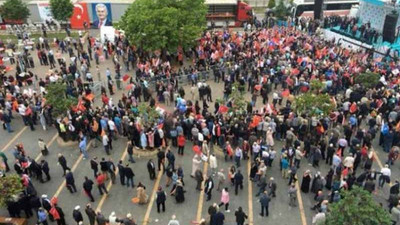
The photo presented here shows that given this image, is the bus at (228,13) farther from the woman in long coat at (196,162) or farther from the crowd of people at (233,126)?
the woman in long coat at (196,162)

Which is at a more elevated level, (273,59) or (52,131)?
(273,59)

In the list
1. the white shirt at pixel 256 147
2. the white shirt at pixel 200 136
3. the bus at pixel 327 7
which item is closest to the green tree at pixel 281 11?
the bus at pixel 327 7

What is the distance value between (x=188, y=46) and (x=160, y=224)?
1705cm

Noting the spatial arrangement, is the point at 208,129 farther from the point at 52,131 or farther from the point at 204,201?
the point at 52,131

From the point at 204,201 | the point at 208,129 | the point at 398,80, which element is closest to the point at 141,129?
the point at 208,129

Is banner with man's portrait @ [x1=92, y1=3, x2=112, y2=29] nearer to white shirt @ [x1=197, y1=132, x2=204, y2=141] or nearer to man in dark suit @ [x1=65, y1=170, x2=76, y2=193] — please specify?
white shirt @ [x1=197, y1=132, x2=204, y2=141]

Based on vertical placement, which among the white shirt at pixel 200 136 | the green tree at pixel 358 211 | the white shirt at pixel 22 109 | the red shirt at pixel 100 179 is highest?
the green tree at pixel 358 211

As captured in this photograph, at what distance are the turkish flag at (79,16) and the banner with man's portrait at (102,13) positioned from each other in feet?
2.61

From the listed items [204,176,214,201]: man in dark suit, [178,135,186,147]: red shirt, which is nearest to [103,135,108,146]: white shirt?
[178,135,186,147]: red shirt

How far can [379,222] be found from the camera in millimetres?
10734

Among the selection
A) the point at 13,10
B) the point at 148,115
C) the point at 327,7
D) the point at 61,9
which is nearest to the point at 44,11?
the point at 13,10

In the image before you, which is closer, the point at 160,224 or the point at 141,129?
the point at 160,224

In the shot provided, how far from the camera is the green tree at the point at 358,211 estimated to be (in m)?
10.6

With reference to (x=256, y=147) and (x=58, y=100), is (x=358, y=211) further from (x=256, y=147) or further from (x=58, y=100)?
(x=58, y=100)
